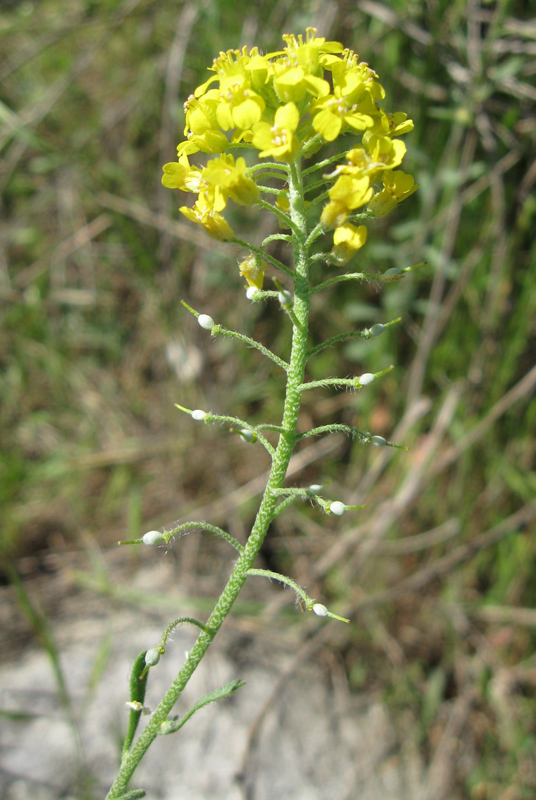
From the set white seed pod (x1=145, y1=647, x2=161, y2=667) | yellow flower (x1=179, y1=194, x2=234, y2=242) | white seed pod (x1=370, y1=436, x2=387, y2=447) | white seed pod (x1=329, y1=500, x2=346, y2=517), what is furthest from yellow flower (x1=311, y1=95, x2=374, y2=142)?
white seed pod (x1=145, y1=647, x2=161, y2=667)

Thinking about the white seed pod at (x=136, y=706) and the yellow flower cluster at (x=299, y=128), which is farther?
the white seed pod at (x=136, y=706)

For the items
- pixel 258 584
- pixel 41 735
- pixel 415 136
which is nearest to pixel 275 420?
pixel 258 584

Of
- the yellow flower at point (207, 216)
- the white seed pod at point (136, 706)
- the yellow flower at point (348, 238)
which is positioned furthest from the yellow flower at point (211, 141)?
the white seed pod at point (136, 706)

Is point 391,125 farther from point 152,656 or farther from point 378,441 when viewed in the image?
point 152,656

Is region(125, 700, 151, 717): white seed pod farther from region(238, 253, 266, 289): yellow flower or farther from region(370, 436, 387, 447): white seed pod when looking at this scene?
region(238, 253, 266, 289): yellow flower

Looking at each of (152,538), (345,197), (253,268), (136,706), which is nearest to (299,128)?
(345,197)

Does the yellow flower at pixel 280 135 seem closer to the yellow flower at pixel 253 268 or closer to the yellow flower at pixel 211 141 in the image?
the yellow flower at pixel 211 141

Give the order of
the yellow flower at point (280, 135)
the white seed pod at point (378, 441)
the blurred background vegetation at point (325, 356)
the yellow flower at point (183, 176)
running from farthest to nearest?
the blurred background vegetation at point (325, 356) < the yellow flower at point (183, 176) < the white seed pod at point (378, 441) < the yellow flower at point (280, 135)
